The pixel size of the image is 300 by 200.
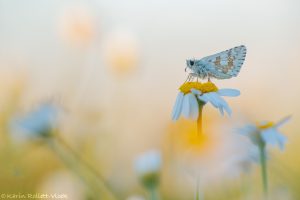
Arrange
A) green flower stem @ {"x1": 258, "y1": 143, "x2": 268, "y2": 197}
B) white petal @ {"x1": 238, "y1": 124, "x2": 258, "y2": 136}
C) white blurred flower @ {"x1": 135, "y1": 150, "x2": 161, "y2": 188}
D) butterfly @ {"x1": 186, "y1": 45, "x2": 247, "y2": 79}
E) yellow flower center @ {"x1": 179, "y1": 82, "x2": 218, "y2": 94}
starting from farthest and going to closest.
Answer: butterfly @ {"x1": 186, "y1": 45, "x2": 247, "y2": 79}
yellow flower center @ {"x1": 179, "y1": 82, "x2": 218, "y2": 94}
white petal @ {"x1": 238, "y1": 124, "x2": 258, "y2": 136}
white blurred flower @ {"x1": 135, "y1": 150, "x2": 161, "y2": 188}
green flower stem @ {"x1": 258, "y1": 143, "x2": 268, "y2": 197}

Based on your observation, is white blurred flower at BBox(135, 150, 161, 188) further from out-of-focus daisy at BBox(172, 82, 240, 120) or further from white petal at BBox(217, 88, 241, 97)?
white petal at BBox(217, 88, 241, 97)

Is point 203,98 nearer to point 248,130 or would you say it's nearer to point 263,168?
point 248,130

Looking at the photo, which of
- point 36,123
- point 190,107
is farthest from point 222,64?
point 36,123

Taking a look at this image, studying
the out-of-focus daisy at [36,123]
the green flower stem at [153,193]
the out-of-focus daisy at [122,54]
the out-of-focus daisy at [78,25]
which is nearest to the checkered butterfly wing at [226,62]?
the out-of-focus daisy at [36,123]

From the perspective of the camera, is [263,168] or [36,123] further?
[36,123]

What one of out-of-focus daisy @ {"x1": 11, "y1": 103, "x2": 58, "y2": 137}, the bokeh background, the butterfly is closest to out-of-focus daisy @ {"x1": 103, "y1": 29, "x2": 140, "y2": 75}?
the bokeh background

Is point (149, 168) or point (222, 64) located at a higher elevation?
point (222, 64)
